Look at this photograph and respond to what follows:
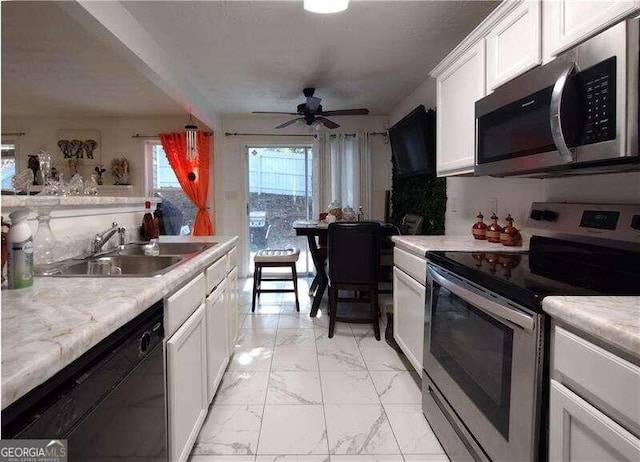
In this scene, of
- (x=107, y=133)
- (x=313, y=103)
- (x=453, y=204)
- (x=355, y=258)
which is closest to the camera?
(x=355, y=258)

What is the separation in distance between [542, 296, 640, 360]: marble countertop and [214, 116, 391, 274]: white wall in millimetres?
4410

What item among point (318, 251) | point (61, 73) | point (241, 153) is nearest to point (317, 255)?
point (318, 251)

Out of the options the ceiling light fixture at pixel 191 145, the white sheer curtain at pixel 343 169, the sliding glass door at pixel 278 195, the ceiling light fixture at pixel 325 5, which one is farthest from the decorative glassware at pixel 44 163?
the white sheer curtain at pixel 343 169

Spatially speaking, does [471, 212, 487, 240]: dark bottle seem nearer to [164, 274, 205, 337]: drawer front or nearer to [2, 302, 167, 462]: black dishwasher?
[164, 274, 205, 337]: drawer front

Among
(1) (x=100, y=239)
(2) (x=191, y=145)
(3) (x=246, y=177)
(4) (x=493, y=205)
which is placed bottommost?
(1) (x=100, y=239)

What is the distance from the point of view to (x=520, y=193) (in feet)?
7.18

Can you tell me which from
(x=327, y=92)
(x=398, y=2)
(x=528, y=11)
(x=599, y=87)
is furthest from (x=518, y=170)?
(x=327, y=92)

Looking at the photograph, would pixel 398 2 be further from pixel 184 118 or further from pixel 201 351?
pixel 184 118

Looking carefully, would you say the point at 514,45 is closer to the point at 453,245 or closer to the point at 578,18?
the point at 578,18

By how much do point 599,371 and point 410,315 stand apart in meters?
1.43

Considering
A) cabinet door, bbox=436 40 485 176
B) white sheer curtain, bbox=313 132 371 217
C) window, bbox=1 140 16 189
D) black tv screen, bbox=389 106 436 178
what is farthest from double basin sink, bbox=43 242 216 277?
window, bbox=1 140 16 189

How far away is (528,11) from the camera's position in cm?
162

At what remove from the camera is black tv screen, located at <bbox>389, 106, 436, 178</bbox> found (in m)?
3.61

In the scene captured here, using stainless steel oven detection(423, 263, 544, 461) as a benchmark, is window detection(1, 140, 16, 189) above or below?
above
